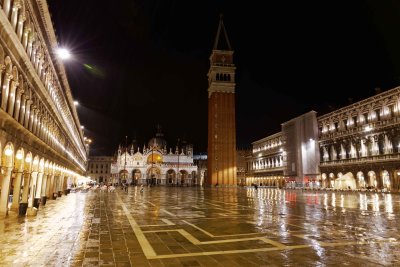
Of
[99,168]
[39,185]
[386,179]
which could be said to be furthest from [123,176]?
[39,185]

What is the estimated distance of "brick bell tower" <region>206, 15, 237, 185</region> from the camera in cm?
7536

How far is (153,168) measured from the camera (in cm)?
9788

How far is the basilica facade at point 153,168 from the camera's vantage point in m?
96.2

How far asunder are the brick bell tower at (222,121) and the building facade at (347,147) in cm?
1208

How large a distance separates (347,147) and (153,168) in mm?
62861

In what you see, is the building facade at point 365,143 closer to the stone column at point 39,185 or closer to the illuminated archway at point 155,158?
the stone column at point 39,185

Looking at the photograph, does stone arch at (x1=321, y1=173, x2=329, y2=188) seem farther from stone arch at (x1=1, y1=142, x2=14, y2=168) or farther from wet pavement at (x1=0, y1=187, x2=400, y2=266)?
stone arch at (x1=1, y1=142, x2=14, y2=168)

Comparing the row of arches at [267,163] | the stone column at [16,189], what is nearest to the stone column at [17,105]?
the stone column at [16,189]

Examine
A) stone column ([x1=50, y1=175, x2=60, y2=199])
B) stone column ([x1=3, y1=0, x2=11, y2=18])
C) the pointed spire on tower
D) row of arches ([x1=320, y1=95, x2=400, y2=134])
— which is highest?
the pointed spire on tower

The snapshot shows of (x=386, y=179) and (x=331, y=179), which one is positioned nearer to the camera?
(x=386, y=179)

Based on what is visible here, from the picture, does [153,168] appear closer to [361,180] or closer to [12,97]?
[361,180]

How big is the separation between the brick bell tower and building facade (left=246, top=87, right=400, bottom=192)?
12078 mm

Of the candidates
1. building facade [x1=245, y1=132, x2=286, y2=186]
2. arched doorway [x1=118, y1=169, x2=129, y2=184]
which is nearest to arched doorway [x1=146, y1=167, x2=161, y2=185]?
arched doorway [x1=118, y1=169, x2=129, y2=184]

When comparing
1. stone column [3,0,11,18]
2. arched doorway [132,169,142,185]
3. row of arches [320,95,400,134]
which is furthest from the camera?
arched doorway [132,169,142,185]
